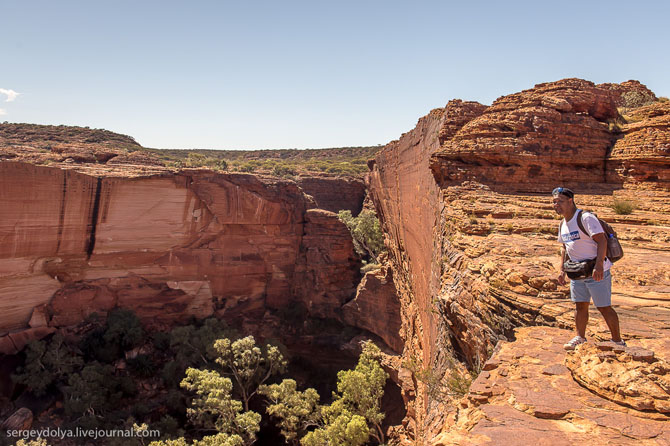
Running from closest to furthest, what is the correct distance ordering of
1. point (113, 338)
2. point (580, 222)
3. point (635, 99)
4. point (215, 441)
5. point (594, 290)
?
point (594, 290) < point (580, 222) < point (215, 441) < point (635, 99) < point (113, 338)

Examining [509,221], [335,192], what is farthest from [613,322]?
[335,192]

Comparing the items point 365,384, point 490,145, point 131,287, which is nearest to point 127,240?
point 131,287

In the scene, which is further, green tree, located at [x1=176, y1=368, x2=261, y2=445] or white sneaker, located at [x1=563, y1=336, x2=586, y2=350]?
green tree, located at [x1=176, y1=368, x2=261, y2=445]

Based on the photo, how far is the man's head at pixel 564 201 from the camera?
12.2 feet

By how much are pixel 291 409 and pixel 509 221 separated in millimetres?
12330

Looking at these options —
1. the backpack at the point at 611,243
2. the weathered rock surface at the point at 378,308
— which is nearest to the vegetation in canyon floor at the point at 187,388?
the weathered rock surface at the point at 378,308

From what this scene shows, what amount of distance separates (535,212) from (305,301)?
17720mm

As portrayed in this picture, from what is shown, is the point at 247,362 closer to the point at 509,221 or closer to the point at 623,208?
the point at 509,221

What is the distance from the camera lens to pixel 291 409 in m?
14.6

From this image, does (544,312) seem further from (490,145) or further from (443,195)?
(490,145)

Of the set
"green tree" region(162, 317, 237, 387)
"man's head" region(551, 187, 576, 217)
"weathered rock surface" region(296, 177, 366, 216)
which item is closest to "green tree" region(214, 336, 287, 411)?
"green tree" region(162, 317, 237, 387)

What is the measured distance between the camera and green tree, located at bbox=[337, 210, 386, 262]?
952 inches

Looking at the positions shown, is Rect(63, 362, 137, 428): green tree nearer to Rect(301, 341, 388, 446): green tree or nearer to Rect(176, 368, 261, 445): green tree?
Rect(176, 368, 261, 445): green tree

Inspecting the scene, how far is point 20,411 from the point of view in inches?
558
